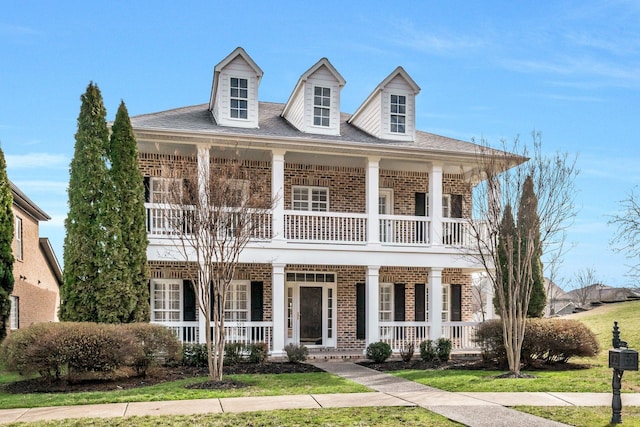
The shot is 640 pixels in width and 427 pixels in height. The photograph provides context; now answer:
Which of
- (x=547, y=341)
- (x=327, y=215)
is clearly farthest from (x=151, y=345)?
(x=547, y=341)

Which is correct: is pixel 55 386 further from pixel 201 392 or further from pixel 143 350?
pixel 201 392

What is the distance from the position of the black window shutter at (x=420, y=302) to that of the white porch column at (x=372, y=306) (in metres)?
3.34

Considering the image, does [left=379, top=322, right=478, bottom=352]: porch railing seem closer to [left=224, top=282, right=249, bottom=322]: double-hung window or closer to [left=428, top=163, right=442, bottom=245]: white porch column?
[left=428, top=163, right=442, bottom=245]: white porch column

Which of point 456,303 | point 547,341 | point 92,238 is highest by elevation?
point 92,238

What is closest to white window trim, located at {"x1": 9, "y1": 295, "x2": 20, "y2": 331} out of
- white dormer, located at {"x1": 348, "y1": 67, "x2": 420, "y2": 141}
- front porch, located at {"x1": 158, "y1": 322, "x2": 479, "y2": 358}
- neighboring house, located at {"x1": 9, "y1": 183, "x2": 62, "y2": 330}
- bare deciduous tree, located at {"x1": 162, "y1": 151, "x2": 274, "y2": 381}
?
neighboring house, located at {"x1": 9, "y1": 183, "x2": 62, "y2": 330}

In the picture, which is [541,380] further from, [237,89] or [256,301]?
[237,89]

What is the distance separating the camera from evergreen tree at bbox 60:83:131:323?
1532 centimetres

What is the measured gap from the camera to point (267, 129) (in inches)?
747

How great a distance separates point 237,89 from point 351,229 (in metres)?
5.56

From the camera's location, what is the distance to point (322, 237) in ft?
60.6

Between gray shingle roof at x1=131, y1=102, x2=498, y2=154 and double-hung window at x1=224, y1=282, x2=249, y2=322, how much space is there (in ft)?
16.5

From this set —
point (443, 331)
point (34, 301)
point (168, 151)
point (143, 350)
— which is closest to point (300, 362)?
point (143, 350)

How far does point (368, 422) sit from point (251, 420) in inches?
66.7

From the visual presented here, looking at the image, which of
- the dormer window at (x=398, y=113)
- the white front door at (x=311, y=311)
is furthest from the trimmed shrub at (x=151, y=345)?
the dormer window at (x=398, y=113)
